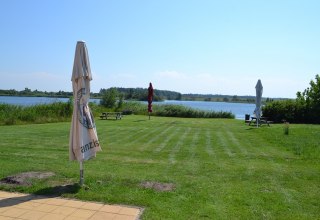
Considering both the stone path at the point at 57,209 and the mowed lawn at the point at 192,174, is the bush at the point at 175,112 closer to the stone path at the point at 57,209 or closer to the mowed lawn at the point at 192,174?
the mowed lawn at the point at 192,174

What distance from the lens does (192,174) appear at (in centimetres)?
725

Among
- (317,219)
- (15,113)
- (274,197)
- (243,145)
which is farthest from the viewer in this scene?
(15,113)

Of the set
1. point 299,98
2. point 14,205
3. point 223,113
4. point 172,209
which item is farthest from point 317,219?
point 223,113

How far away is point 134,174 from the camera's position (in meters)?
7.08

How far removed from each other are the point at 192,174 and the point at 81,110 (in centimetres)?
280

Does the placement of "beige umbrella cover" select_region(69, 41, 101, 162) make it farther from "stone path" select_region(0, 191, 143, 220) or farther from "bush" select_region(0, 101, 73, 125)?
"bush" select_region(0, 101, 73, 125)

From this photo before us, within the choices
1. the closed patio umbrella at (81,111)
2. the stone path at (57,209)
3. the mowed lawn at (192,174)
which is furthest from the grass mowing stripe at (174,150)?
the stone path at (57,209)

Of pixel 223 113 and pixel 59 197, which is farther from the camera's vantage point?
pixel 223 113

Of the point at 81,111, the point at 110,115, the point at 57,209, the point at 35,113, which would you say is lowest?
the point at 57,209

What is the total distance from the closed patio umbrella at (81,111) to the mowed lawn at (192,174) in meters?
0.67

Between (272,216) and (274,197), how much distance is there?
0.93 meters

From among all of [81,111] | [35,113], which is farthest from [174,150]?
[35,113]

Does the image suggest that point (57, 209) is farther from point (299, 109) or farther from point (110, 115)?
point (299, 109)

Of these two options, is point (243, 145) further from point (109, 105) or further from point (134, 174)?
point (109, 105)
